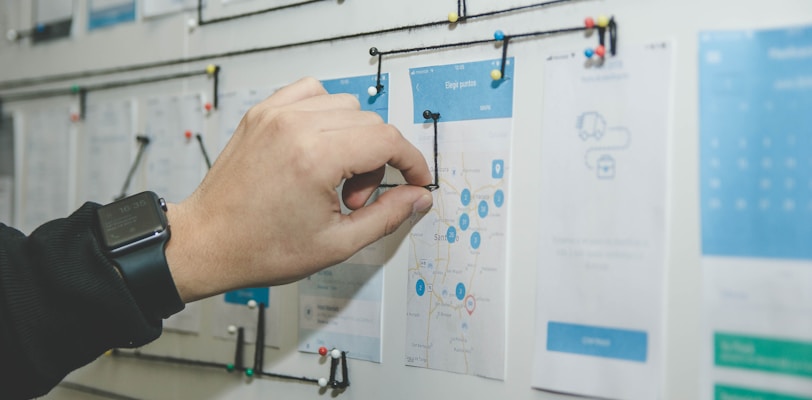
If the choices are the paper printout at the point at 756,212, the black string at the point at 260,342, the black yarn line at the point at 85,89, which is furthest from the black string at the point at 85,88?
the paper printout at the point at 756,212

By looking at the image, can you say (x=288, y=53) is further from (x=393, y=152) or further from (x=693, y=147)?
(x=693, y=147)

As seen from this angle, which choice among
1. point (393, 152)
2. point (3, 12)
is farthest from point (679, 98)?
point (3, 12)

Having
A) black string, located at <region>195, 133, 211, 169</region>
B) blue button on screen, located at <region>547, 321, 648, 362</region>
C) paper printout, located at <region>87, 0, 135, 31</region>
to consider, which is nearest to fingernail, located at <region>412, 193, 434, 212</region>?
blue button on screen, located at <region>547, 321, 648, 362</region>

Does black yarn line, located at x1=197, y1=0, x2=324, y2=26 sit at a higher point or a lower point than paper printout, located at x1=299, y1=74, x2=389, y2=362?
higher

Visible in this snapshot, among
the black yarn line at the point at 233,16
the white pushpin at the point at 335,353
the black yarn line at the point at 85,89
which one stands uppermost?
the black yarn line at the point at 233,16

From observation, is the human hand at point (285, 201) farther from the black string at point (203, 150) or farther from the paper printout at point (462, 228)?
the black string at point (203, 150)

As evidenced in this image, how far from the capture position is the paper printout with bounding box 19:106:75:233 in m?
1.29

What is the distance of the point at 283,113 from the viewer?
773mm

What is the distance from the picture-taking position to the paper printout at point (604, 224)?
2.32 ft

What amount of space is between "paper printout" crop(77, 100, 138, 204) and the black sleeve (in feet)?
1.46

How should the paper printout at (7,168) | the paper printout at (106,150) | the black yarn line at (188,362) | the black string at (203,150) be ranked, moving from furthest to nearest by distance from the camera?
the paper printout at (7,168), the paper printout at (106,150), the black string at (203,150), the black yarn line at (188,362)

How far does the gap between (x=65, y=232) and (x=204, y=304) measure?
35 centimetres

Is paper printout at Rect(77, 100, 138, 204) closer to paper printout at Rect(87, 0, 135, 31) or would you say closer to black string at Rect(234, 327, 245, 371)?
paper printout at Rect(87, 0, 135, 31)

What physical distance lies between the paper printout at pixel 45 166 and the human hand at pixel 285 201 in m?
0.62
